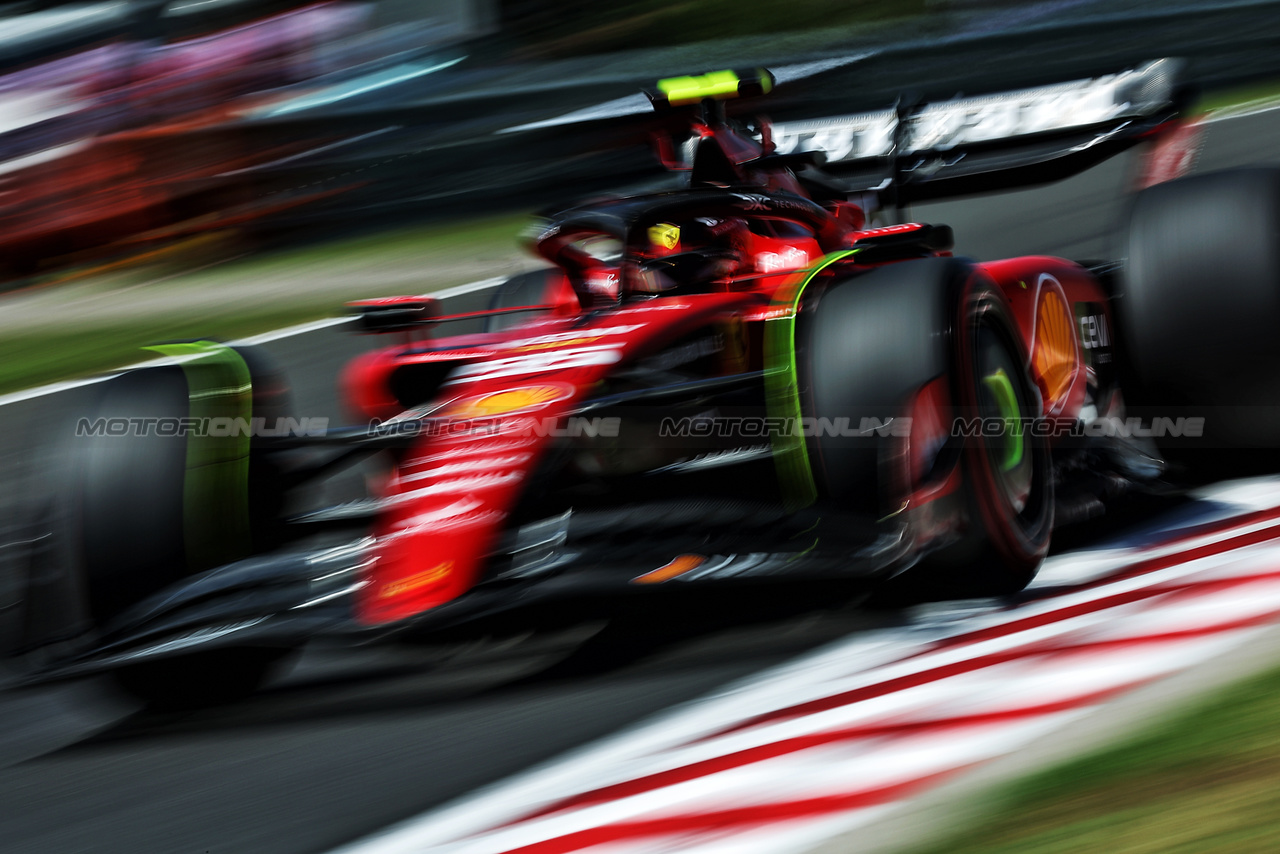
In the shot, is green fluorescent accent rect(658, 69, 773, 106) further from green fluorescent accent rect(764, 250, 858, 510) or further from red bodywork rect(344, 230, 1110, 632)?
green fluorescent accent rect(764, 250, 858, 510)

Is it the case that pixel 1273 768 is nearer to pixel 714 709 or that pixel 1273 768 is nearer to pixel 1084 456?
pixel 714 709

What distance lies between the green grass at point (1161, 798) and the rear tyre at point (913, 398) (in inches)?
28.5

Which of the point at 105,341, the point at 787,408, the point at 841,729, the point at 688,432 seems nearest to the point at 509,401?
the point at 688,432

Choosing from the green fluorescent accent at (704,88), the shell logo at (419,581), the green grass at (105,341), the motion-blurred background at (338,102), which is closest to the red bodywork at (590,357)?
the shell logo at (419,581)

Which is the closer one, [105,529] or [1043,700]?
[1043,700]

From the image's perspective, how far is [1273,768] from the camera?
2.09 m

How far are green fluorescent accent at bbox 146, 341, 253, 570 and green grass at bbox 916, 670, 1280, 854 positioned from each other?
195 cm

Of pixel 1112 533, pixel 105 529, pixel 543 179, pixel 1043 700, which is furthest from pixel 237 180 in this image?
pixel 1043 700

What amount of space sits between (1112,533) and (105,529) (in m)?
2.47

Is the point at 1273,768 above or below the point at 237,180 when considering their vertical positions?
below
